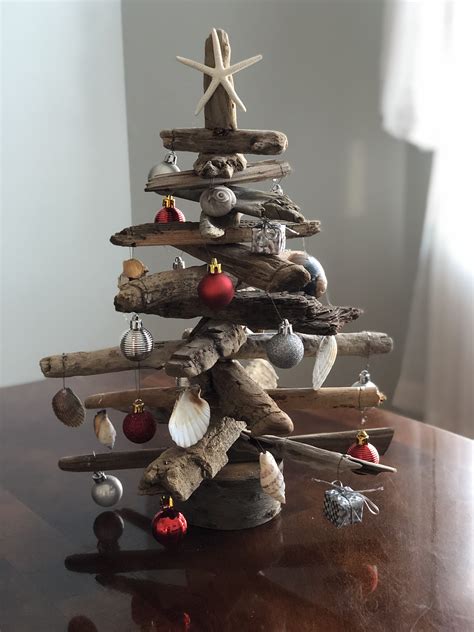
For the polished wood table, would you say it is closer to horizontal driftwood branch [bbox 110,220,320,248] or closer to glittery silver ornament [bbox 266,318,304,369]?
glittery silver ornament [bbox 266,318,304,369]

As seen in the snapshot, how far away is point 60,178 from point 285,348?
4.61 ft

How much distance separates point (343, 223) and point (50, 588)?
1.19 metres

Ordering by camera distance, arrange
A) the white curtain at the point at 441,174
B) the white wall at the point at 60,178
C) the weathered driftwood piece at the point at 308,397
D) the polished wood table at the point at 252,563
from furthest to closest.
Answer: the white wall at the point at 60,178
the white curtain at the point at 441,174
the weathered driftwood piece at the point at 308,397
the polished wood table at the point at 252,563

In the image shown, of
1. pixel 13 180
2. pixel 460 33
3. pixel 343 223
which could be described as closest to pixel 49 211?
pixel 13 180

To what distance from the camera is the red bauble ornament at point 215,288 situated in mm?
703

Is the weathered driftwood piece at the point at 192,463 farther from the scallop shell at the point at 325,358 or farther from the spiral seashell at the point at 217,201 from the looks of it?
the spiral seashell at the point at 217,201

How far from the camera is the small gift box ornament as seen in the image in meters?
A: 0.71

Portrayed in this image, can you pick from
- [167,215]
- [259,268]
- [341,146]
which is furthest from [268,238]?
[341,146]

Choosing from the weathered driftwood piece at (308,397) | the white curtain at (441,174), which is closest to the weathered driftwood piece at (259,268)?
the weathered driftwood piece at (308,397)

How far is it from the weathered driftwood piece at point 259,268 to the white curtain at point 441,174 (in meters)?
0.82

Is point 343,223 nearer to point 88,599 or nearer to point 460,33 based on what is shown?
point 460,33

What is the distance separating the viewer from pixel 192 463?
0.71 metres

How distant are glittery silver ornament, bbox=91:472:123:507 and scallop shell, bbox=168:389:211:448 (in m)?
0.20

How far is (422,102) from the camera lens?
4.85ft
